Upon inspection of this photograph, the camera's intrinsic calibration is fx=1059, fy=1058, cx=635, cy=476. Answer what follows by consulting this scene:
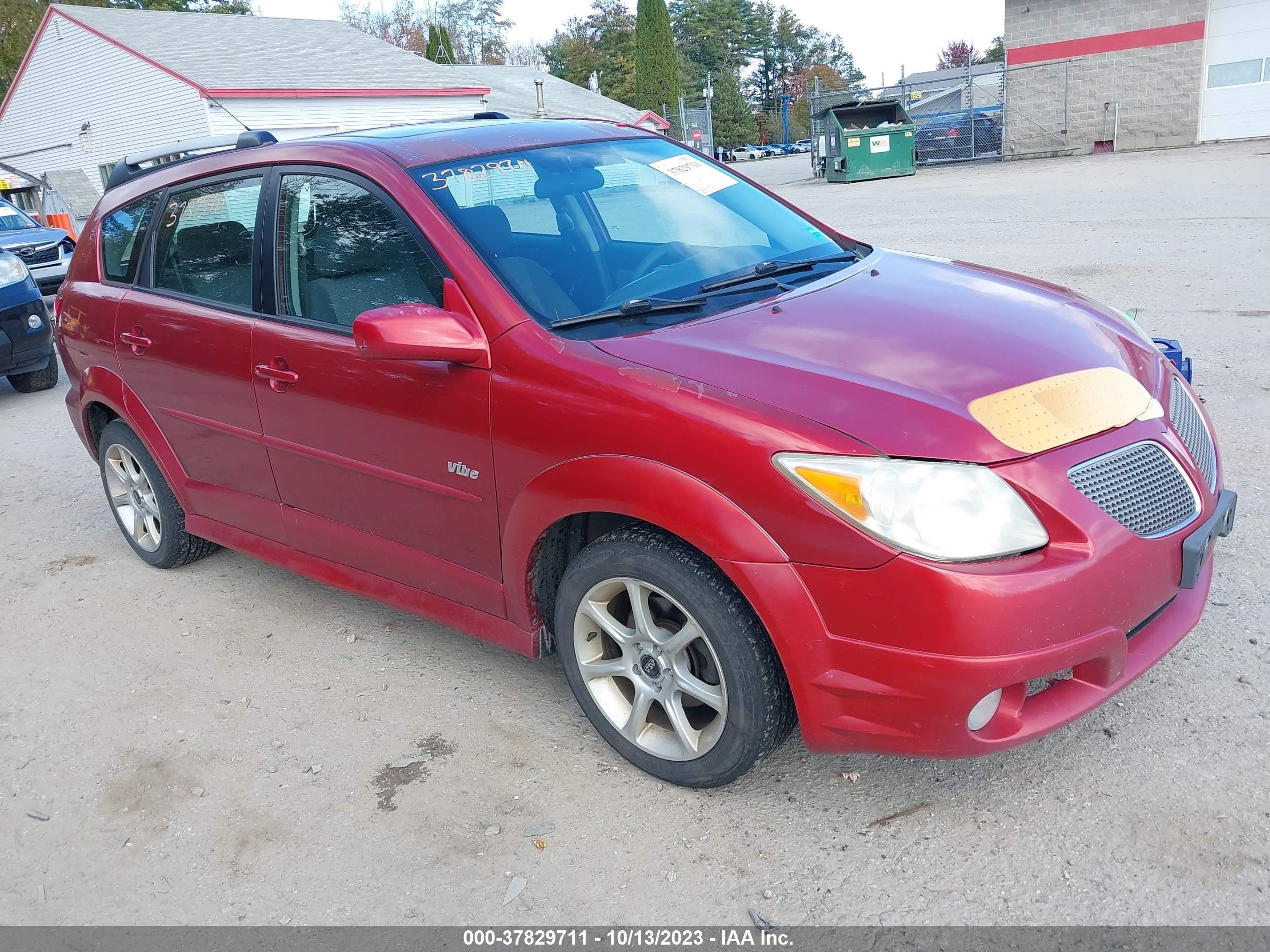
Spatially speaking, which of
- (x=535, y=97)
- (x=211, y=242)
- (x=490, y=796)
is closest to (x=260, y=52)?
(x=535, y=97)

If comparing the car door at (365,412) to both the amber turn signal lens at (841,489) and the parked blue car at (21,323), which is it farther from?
the parked blue car at (21,323)

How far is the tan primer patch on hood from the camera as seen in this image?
98.7 inches

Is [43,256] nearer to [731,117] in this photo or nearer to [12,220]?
[12,220]

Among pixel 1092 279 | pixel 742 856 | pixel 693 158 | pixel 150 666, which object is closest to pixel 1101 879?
pixel 742 856

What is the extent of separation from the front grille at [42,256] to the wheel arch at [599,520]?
1295 centimetres

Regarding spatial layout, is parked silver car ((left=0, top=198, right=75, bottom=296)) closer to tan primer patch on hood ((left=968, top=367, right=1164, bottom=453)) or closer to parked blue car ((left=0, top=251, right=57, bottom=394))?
parked blue car ((left=0, top=251, right=57, bottom=394))

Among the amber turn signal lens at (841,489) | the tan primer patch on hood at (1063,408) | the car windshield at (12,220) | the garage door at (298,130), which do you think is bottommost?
the amber turn signal lens at (841,489)

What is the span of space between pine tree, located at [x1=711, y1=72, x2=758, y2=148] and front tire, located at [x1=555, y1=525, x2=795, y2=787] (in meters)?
76.1

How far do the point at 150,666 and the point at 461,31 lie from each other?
282ft

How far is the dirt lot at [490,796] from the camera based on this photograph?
8.39 feet

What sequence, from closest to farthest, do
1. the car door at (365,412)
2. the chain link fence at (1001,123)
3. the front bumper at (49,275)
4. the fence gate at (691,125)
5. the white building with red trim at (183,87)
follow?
the car door at (365,412)
the front bumper at (49,275)
the chain link fence at (1001,123)
the white building with red trim at (183,87)
the fence gate at (691,125)

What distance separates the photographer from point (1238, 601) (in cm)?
362

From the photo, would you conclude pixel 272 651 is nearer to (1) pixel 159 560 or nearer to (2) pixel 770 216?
(1) pixel 159 560

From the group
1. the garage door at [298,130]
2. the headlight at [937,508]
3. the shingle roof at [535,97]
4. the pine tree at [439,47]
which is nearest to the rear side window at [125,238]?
the headlight at [937,508]
